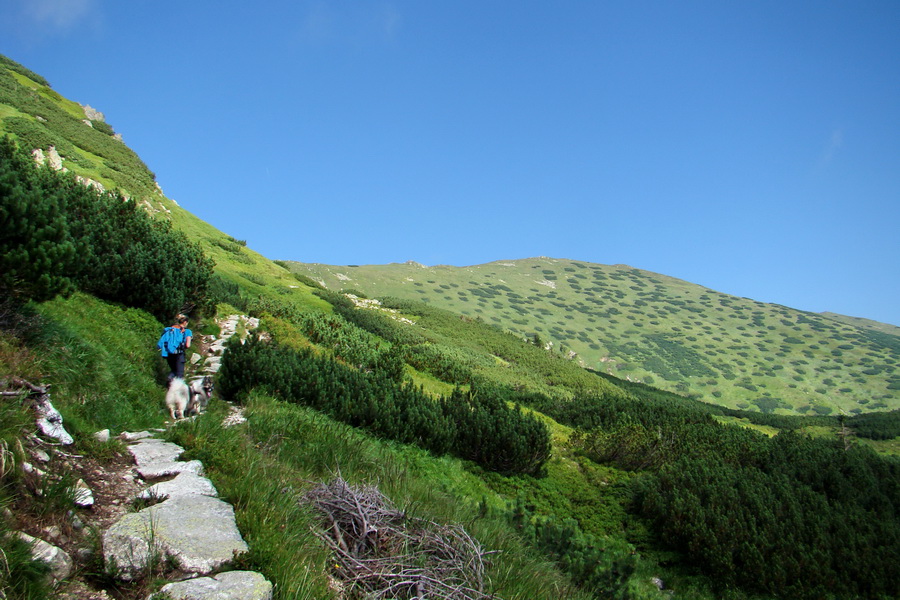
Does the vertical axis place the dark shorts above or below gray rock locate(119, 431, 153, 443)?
above

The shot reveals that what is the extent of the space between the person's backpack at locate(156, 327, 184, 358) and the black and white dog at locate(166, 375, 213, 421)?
0.53m

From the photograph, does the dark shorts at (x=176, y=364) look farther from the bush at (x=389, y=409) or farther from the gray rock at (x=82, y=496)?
the gray rock at (x=82, y=496)

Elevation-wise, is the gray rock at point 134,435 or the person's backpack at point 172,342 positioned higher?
Result: the person's backpack at point 172,342

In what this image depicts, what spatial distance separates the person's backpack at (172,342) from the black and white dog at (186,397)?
0.53 metres

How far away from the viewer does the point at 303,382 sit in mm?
10211

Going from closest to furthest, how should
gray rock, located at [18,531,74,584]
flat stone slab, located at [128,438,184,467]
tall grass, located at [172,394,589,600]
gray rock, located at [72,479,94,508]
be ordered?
1. gray rock, located at [18,531,74,584]
2. gray rock, located at [72,479,94,508]
3. tall grass, located at [172,394,589,600]
4. flat stone slab, located at [128,438,184,467]

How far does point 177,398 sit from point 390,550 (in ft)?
17.0

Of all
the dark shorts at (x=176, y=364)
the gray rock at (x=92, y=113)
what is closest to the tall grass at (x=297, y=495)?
the dark shorts at (x=176, y=364)

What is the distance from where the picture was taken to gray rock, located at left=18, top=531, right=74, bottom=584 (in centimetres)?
294

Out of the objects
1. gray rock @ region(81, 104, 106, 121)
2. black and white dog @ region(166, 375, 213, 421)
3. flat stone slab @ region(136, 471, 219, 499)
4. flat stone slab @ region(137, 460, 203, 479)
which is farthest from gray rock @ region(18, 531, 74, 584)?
gray rock @ region(81, 104, 106, 121)

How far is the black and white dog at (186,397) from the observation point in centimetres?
774

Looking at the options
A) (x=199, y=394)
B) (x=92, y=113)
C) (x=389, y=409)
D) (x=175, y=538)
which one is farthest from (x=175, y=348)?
(x=92, y=113)

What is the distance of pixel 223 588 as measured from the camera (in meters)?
3.12

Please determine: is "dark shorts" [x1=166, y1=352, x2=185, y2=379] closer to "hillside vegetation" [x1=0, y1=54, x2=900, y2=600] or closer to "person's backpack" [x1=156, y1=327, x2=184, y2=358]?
"person's backpack" [x1=156, y1=327, x2=184, y2=358]
